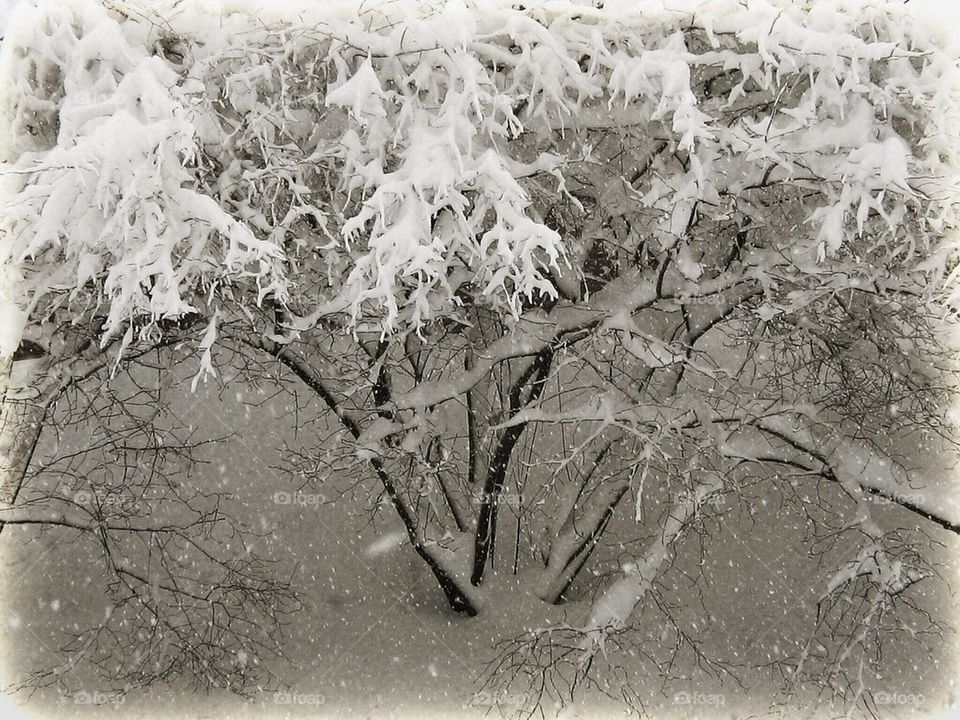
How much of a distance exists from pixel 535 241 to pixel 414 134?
1144mm

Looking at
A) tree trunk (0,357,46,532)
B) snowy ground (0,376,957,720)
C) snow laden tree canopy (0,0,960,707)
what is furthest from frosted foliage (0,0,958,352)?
snowy ground (0,376,957,720)

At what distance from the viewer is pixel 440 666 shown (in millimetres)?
6996

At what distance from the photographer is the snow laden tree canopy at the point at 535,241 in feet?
17.6

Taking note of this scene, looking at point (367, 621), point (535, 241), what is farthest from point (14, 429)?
point (535, 241)

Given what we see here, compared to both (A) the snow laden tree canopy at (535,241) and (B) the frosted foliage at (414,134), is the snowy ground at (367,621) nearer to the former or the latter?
(A) the snow laden tree canopy at (535,241)

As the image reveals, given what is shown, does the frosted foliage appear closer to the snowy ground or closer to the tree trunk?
the tree trunk

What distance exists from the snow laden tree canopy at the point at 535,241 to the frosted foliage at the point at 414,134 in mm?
28

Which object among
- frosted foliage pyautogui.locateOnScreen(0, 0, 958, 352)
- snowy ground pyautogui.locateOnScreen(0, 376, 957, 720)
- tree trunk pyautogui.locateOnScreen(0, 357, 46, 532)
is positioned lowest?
snowy ground pyautogui.locateOnScreen(0, 376, 957, 720)

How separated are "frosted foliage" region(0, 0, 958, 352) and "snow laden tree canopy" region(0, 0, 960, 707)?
0.03 m

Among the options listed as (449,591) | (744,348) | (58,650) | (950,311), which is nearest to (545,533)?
(449,591)

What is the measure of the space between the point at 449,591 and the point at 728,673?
245cm

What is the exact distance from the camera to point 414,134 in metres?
5.57

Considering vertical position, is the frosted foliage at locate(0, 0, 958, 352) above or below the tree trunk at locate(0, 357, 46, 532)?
above

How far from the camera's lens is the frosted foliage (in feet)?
17.2
